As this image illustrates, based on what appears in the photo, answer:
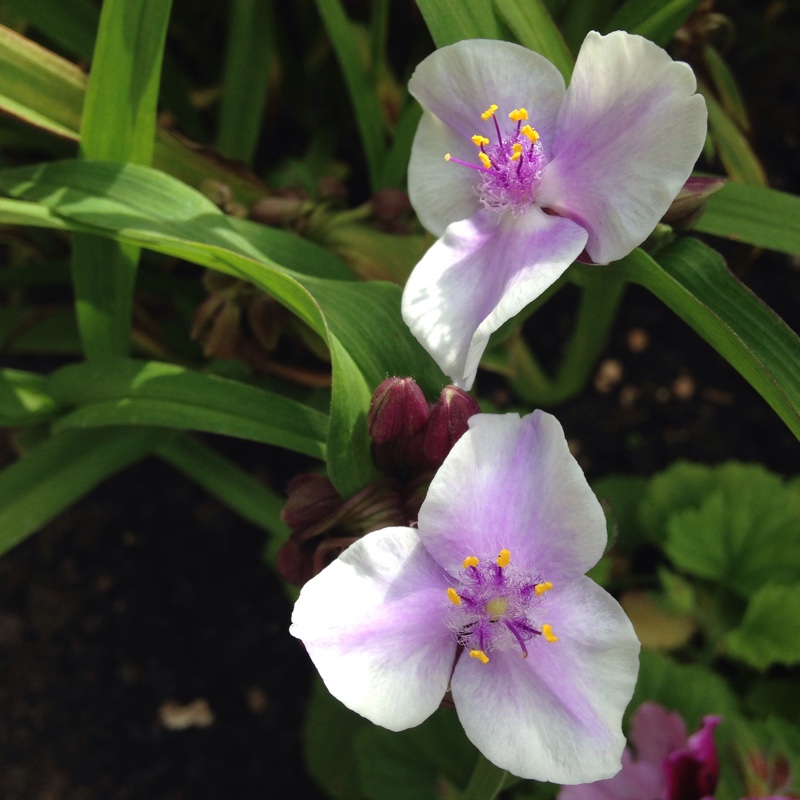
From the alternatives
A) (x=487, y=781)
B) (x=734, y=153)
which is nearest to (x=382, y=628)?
(x=487, y=781)

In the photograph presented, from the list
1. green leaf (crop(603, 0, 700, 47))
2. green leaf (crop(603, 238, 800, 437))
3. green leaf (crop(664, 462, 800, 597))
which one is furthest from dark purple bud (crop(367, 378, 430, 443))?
green leaf (crop(664, 462, 800, 597))

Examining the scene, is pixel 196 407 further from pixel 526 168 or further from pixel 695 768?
pixel 695 768

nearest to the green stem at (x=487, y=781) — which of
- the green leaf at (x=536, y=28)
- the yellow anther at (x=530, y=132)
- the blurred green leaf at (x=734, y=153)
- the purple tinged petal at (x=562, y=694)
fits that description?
the purple tinged petal at (x=562, y=694)

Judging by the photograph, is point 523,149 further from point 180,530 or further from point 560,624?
point 180,530

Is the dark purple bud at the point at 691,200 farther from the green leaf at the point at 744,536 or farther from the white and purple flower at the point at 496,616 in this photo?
the green leaf at the point at 744,536

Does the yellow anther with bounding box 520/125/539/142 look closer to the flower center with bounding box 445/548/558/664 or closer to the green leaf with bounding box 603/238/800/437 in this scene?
the green leaf with bounding box 603/238/800/437
